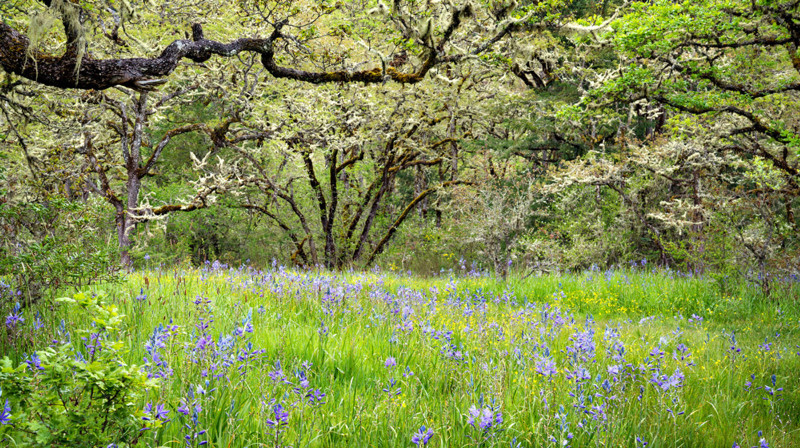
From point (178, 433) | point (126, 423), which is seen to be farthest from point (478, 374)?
point (126, 423)

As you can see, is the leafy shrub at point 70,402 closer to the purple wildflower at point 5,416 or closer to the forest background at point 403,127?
the purple wildflower at point 5,416

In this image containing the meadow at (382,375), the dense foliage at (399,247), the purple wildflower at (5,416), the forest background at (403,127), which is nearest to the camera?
the purple wildflower at (5,416)

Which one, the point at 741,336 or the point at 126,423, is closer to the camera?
the point at 126,423

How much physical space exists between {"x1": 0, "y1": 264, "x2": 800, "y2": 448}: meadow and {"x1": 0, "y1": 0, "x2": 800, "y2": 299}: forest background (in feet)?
3.97

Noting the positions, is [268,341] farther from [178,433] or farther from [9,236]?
[9,236]

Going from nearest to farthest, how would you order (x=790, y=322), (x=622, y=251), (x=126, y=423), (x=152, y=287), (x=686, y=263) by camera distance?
(x=126, y=423) → (x=152, y=287) → (x=790, y=322) → (x=686, y=263) → (x=622, y=251)

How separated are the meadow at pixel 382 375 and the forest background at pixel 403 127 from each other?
1.21 meters

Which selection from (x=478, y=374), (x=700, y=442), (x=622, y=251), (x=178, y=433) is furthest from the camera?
(x=622, y=251)

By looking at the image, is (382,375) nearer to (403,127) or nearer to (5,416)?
(5,416)

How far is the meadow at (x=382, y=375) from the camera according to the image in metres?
2.19

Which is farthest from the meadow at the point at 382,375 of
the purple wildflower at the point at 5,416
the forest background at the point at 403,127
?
the forest background at the point at 403,127

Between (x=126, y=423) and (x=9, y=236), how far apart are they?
9.87 ft

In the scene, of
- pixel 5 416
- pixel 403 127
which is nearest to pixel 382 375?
pixel 5 416

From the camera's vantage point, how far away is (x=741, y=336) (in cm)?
607
